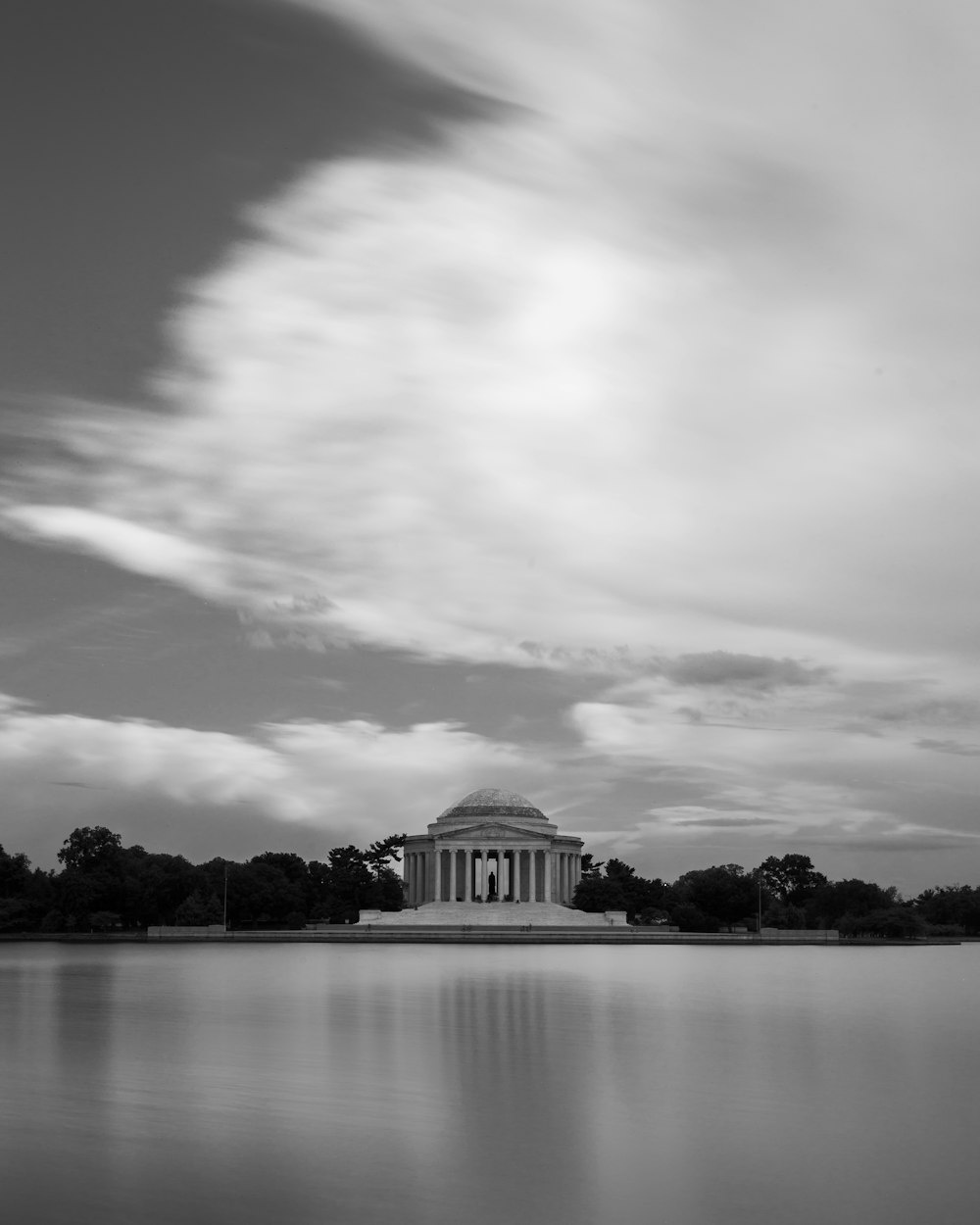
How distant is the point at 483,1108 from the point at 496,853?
444 feet

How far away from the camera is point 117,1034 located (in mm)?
37281

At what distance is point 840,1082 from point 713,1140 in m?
7.77

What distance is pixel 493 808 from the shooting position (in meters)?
158

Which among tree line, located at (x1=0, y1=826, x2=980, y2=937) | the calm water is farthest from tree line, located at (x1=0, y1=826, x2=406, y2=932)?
the calm water

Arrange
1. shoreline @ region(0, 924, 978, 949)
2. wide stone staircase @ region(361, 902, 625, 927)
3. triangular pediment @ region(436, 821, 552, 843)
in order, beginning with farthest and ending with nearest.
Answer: triangular pediment @ region(436, 821, 552, 843), wide stone staircase @ region(361, 902, 625, 927), shoreline @ region(0, 924, 978, 949)

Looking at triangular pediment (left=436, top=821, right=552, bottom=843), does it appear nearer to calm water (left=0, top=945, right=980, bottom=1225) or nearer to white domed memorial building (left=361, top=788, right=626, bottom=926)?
white domed memorial building (left=361, top=788, right=626, bottom=926)

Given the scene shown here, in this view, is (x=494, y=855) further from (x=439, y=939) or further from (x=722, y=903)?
(x=439, y=939)

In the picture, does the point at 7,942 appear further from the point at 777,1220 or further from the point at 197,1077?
the point at 777,1220

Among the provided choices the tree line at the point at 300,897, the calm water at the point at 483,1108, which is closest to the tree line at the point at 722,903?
the tree line at the point at 300,897

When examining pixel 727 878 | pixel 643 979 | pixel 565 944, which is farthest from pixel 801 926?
pixel 643 979

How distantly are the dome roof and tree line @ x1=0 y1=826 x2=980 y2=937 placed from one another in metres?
9.27

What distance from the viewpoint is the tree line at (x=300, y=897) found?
12238cm

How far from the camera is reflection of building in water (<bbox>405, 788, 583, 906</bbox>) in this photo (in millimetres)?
155875

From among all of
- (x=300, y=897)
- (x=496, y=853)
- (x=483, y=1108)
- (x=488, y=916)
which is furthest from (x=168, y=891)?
(x=483, y=1108)
